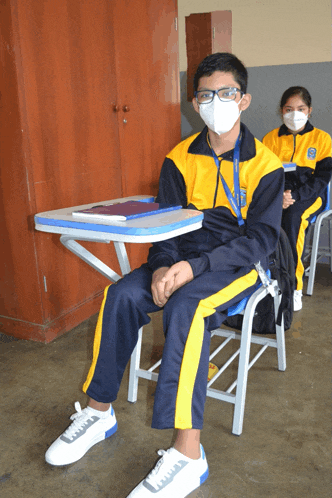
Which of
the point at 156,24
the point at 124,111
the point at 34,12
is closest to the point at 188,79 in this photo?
the point at 156,24

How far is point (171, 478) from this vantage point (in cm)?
116

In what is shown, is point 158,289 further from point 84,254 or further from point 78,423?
point 78,423

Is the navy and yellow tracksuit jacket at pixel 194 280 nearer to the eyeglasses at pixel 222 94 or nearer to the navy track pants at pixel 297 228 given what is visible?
the eyeglasses at pixel 222 94

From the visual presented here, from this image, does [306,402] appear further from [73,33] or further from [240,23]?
[240,23]

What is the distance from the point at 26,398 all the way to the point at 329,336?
1.49m

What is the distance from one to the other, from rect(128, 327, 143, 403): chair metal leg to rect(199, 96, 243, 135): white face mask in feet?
2.61

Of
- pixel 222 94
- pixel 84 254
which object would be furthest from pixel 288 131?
pixel 84 254

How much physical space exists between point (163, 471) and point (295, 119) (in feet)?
7.57

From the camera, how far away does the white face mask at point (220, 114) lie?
4.78 ft

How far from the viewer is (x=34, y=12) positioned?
1.93 meters

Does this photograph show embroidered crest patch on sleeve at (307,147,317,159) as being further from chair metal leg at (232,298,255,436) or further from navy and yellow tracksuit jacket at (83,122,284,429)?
chair metal leg at (232,298,255,436)

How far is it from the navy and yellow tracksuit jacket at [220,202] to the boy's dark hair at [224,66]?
19cm

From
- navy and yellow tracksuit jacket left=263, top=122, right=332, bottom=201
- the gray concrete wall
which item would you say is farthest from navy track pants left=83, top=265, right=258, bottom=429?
the gray concrete wall

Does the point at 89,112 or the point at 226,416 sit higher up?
the point at 89,112
